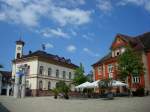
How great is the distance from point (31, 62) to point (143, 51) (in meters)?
32.0

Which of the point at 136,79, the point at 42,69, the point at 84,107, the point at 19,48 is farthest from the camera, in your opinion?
the point at 19,48

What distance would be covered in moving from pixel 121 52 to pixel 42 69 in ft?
81.6

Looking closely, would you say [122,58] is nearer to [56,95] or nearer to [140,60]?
[140,60]

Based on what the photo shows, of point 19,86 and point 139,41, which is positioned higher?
point 139,41

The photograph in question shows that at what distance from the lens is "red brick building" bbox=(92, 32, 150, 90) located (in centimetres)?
4103

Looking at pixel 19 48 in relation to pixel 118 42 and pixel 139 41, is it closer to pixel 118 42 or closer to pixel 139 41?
pixel 118 42

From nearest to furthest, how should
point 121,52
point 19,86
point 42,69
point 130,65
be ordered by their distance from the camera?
point 130,65 < point 121,52 < point 19,86 < point 42,69

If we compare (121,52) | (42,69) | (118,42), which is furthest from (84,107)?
(42,69)

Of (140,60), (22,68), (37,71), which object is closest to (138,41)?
(140,60)

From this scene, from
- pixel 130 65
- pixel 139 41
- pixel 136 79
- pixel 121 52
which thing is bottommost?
pixel 136 79

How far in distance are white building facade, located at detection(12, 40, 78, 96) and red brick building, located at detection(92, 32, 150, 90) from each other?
15931 millimetres

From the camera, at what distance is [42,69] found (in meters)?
63.7

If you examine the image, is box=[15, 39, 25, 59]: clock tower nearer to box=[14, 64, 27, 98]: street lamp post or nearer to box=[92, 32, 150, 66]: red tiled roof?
box=[14, 64, 27, 98]: street lamp post

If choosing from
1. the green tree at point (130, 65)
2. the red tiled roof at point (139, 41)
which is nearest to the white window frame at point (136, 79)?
the green tree at point (130, 65)
